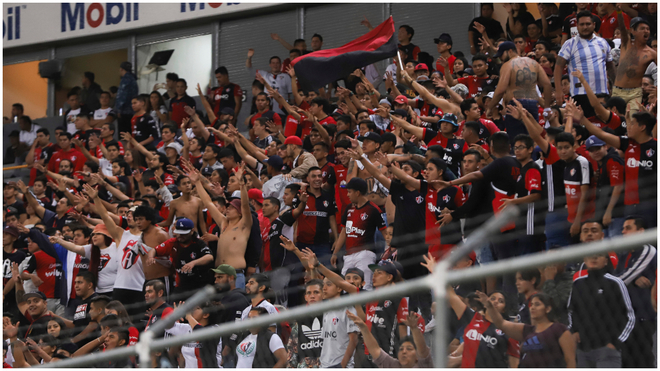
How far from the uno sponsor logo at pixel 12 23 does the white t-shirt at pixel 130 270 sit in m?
13.8

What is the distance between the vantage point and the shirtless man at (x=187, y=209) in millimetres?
11359

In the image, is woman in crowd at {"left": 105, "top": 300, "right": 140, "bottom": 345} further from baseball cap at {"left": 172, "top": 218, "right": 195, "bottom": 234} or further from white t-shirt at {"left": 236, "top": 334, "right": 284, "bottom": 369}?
white t-shirt at {"left": 236, "top": 334, "right": 284, "bottom": 369}

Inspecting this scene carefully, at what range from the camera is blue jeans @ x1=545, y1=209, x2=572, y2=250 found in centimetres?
779

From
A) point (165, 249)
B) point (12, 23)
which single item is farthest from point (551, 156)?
point (12, 23)

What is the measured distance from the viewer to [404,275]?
8289 millimetres

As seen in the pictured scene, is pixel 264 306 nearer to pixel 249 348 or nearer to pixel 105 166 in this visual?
pixel 249 348

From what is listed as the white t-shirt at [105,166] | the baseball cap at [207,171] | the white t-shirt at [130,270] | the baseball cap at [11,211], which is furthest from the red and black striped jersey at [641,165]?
the white t-shirt at [105,166]

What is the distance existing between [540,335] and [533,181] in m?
2.91

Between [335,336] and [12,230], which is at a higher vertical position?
[12,230]

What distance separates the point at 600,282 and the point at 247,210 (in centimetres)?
501

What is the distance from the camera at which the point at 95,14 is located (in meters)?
21.5

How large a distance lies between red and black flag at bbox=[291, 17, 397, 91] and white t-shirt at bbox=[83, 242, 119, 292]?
4417 millimetres

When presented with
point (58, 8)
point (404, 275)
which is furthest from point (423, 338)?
point (58, 8)

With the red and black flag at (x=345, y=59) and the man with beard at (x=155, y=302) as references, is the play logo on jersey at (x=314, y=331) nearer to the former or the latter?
the man with beard at (x=155, y=302)
